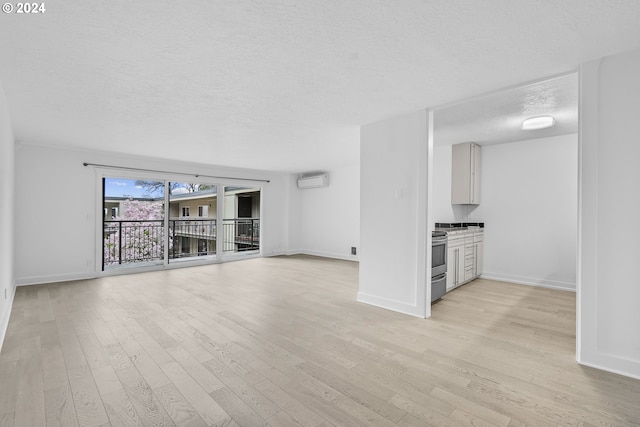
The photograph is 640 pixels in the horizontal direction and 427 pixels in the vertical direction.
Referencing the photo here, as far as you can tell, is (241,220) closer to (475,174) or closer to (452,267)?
Answer: (452,267)

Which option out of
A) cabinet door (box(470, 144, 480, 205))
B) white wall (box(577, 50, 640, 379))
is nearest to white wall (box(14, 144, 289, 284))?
cabinet door (box(470, 144, 480, 205))

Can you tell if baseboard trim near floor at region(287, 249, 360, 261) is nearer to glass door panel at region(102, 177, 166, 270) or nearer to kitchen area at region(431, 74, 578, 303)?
kitchen area at region(431, 74, 578, 303)

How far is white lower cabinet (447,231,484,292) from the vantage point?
4324 millimetres

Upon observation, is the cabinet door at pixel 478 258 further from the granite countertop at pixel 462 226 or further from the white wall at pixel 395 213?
the white wall at pixel 395 213

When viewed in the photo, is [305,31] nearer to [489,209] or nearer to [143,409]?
[143,409]

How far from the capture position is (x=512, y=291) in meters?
4.42

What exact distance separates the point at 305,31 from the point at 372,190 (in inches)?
86.5

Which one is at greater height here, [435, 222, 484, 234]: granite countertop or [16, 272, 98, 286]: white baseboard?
[435, 222, 484, 234]: granite countertop

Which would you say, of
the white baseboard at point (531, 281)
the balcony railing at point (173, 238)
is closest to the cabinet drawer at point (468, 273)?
the white baseboard at point (531, 281)

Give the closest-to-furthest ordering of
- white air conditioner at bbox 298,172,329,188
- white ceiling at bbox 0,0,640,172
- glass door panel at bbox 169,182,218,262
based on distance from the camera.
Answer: white ceiling at bbox 0,0,640,172
glass door panel at bbox 169,182,218,262
white air conditioner at bbox 298,172,329,188

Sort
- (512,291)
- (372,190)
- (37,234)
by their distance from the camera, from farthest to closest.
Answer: (37,234) < (512,291) < (372,190)

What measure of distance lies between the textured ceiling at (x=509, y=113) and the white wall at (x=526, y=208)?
29 centimetres

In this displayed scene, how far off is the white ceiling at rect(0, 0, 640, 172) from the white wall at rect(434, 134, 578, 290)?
111 inches

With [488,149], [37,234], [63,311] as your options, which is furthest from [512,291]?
[37,234]
